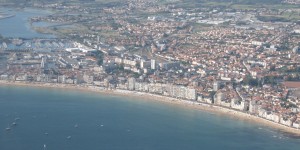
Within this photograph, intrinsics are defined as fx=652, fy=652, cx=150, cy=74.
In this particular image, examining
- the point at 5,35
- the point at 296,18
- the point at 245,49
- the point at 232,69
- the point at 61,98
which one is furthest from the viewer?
the point at 296,18

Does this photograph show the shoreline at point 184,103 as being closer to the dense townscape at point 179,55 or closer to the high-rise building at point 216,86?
the dense townscape at point 179,55

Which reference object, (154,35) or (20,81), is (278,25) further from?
(20,81)

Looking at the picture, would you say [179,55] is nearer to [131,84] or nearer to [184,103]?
[131,84]

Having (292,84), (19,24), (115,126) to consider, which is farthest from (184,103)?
(19,24)

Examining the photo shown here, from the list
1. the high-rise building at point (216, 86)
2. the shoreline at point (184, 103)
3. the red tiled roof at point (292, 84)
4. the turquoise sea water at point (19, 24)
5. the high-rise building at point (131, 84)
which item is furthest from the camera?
the turquoise sea water at point (19, 24)

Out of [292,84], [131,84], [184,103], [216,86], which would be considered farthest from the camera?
[292,84]

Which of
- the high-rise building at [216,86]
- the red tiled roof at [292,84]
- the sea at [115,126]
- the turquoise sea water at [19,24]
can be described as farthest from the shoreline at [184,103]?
the turquoise sea water at [19,24]

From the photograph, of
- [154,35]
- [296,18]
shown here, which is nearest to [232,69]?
[154,35]
